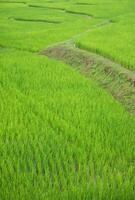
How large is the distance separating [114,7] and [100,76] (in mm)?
12926

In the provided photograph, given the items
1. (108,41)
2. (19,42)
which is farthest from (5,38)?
(108,41)

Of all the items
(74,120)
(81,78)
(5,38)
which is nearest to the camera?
(74,120)

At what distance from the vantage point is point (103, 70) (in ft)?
19.8

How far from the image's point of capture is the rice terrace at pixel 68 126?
96.7 inches

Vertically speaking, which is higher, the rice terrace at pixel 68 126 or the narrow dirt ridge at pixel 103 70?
the rice terrace at pixel 68 126

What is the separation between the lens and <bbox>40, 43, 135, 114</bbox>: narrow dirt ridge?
5141 millimetres

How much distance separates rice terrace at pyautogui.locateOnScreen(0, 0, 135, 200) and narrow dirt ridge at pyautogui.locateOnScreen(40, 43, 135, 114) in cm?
1

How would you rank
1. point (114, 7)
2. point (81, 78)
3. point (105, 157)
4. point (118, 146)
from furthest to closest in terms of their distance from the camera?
point (114, 7), point (81, 78), point (118, 146), point (105, 157)

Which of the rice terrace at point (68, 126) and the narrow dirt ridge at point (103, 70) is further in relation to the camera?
the narrow dirt ridge at point (103, 70)

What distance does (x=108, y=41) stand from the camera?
828 centimetres

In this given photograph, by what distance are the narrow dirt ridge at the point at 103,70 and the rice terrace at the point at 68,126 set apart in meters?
0.01

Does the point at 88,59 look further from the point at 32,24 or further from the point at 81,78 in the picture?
the point at 32,24

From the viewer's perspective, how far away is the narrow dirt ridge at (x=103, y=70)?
202 inches

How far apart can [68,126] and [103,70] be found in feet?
9.17
